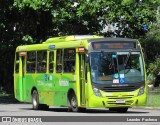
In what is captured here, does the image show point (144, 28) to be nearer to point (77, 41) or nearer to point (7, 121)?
point (77, 41)

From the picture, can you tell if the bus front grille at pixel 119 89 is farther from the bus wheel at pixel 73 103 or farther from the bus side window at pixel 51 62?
the bus side window at pixel 51 62

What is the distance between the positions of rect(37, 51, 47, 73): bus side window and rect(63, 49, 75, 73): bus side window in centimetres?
212

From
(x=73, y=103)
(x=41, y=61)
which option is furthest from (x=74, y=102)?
(x=41, y=61)

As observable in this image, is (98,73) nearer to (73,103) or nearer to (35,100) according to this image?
(73,103)

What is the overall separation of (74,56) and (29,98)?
579 cm

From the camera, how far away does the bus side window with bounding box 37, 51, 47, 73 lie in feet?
96.1

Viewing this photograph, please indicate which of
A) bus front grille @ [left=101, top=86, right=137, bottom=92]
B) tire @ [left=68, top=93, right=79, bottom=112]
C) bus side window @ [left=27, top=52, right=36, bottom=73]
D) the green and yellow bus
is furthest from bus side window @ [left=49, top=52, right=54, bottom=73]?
bus front grille @ [left=101, top=86, right=137, bottom=92]

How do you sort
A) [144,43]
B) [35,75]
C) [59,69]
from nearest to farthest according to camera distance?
[59,69]
[35,75]
[144,43]

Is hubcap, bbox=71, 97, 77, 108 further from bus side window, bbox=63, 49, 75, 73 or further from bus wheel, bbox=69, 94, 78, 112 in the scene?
bus side window, bbox=63, 49, 75, 73

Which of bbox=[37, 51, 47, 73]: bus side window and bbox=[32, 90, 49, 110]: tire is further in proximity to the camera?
bbox=[32, 90, 49, 110]: tire

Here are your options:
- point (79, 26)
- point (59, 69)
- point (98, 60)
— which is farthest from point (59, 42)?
point (79, 26)

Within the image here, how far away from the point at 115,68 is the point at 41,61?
5.08 m

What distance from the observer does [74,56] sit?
86.9 ft

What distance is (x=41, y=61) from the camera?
1161 inches
